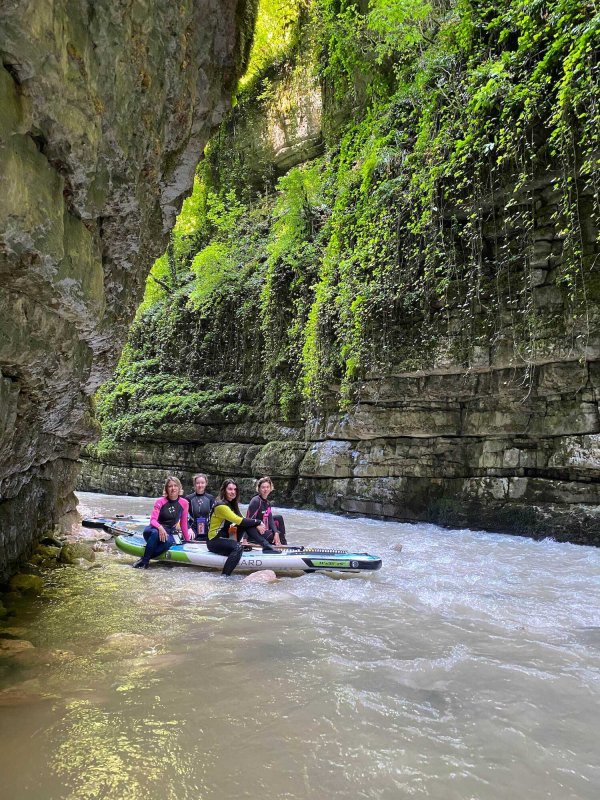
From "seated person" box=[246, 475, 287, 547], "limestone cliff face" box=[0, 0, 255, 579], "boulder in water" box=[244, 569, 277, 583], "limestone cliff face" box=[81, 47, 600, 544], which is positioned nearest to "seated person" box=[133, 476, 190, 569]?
"seated person" box=[246, 475, 287, 547]

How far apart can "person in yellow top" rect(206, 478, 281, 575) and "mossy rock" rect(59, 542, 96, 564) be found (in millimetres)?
1588

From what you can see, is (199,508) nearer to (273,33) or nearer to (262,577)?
(262,577)

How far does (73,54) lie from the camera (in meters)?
2.07

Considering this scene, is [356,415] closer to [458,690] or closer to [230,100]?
[230,100]

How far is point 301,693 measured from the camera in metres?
2.87

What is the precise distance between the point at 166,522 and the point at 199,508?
2.79 feet

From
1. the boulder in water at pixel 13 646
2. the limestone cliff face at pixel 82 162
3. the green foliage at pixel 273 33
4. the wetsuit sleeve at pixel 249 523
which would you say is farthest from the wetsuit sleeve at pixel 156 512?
the green foliage at pixel 273 33

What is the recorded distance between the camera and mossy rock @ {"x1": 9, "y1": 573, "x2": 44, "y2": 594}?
4.78 m

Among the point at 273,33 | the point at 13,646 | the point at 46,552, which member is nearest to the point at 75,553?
the point at 46,552

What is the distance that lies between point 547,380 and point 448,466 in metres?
2.78

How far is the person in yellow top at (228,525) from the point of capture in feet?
20.9

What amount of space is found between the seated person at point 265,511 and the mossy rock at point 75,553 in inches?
84.5

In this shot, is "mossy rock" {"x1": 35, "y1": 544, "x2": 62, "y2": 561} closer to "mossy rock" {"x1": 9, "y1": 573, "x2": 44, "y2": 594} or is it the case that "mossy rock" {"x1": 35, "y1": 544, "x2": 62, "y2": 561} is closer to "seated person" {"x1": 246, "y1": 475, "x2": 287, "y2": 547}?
"mossy rock" {"x1": 9, "y1": 573, "x2": 44, "y2": 594}

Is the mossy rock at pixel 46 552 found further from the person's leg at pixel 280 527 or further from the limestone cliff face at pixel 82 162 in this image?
the person's leg at pixel 280 527
